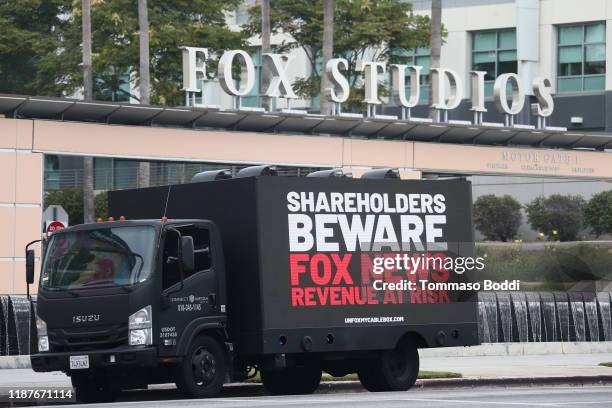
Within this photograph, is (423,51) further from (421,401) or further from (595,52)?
(421,401)

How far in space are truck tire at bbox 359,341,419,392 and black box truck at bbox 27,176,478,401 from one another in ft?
0.07

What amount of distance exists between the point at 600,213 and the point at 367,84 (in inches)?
703

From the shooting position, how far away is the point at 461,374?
26766mm

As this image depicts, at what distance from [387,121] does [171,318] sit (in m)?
24.2

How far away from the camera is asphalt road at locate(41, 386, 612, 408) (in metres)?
18.9

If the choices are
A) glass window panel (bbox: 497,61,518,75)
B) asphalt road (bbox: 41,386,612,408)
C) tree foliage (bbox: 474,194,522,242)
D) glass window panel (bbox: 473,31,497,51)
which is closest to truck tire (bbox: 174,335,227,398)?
asphalt road (bbox: 41,386,612,408)

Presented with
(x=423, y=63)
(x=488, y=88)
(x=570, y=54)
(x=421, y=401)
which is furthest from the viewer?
(x=423, y=63)

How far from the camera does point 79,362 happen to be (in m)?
20.4

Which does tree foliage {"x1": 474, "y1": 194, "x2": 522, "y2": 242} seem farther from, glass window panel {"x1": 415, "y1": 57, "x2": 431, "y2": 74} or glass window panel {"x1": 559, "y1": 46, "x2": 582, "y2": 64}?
glass window panel {"x1": 415, "y1": 57, "x2": 431, "y2": 74}

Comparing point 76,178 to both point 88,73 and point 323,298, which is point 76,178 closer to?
point 88,73

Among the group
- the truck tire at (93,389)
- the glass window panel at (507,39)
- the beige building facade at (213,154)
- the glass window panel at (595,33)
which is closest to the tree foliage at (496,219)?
the glass window panel at (595,33)

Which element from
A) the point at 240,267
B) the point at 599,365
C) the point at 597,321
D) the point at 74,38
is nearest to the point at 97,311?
the point at 240,267

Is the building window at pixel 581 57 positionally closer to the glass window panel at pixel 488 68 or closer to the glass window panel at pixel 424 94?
the glass window panel at pixel 488 68

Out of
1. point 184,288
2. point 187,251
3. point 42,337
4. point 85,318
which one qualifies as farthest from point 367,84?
point 85,318
